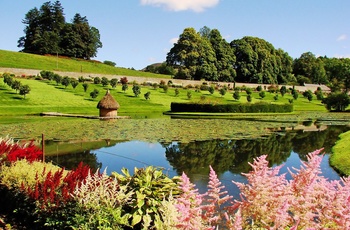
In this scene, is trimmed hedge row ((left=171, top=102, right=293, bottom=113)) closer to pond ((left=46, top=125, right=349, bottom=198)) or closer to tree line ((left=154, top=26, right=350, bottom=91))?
pond ((left=46, top=125, right=349, bottom=198))

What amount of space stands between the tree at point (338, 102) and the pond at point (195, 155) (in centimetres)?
3515

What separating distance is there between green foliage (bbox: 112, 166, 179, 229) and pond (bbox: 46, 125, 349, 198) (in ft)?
12.3

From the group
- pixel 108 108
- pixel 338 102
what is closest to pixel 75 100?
pixel 108 108

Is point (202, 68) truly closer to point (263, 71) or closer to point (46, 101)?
point (263, 71)

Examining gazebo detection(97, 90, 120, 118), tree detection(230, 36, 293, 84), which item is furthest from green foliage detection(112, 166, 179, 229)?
tree detection(230, 36, 293, 84)

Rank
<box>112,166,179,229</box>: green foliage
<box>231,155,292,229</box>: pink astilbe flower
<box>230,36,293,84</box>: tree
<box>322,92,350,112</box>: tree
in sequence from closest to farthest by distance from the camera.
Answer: <box>231,155,292,229</box>: pink astilbe flower, <box>112,166,179,229</box>: green foliage, <box>322,92,350,112</box>: tree, <box>230,36,293,84</box>: tree

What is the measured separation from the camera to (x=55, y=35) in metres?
88.4

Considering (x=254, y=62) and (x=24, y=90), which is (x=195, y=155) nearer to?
(x=24, y=90)

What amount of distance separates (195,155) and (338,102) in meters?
42.9

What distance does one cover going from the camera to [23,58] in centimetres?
7644

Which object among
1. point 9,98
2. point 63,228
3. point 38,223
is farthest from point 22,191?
point 9,98

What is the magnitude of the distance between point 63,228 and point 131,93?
5152 cm

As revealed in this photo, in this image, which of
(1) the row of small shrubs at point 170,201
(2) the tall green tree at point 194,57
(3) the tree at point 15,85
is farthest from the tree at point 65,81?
(1) the row of small shrubs at point 170,201

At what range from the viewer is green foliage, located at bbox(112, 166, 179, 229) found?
14.2ft
